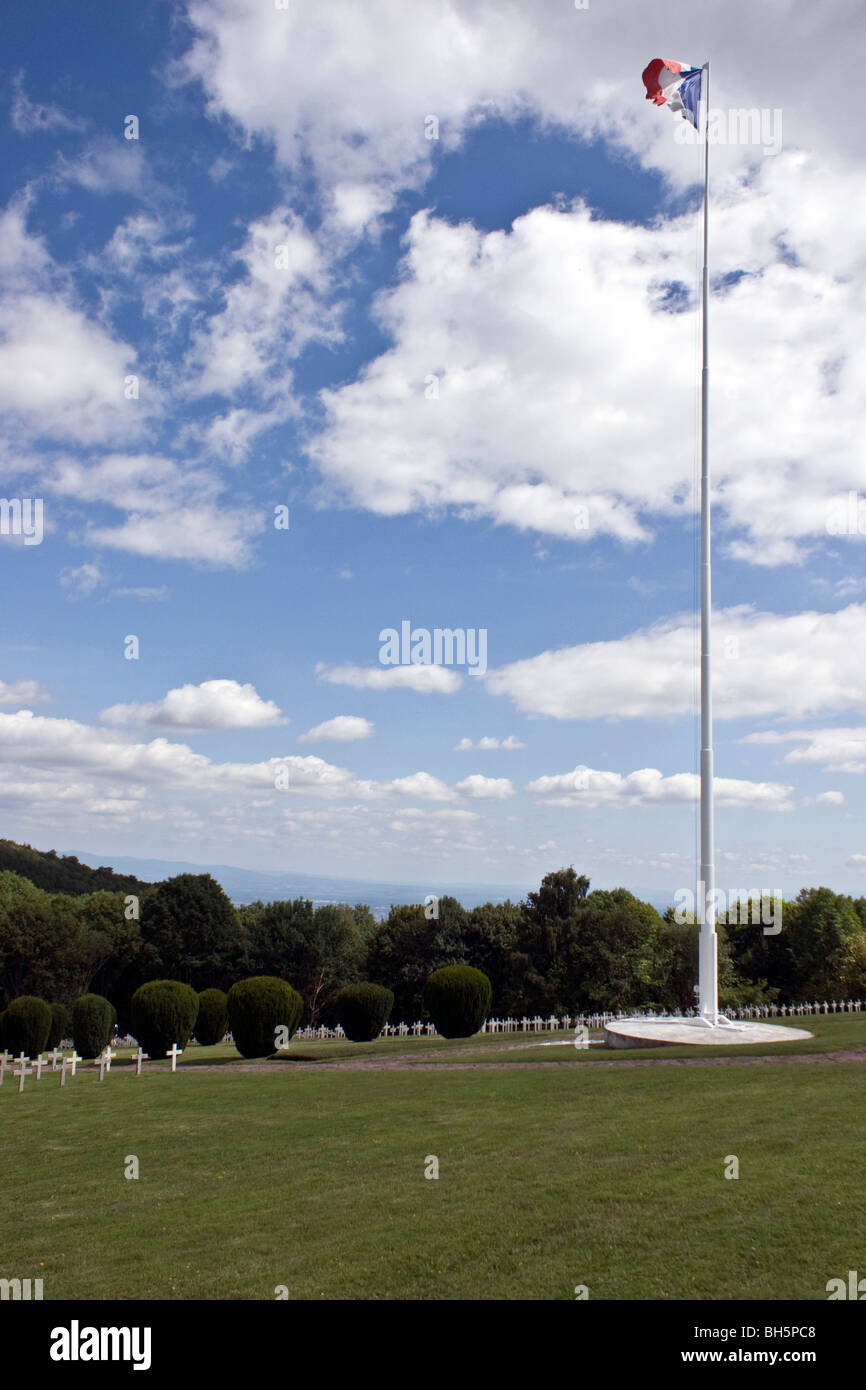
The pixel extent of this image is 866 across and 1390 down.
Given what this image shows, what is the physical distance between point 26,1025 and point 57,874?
222 feet

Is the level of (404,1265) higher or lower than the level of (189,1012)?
higher

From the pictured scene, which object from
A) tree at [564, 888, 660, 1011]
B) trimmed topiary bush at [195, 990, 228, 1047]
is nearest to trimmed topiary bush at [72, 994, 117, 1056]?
trimmed topiary bush at [195, 990, 228, 1047]

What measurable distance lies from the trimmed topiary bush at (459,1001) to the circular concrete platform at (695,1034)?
21.5 feet

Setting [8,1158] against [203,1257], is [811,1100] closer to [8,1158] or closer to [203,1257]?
[203,1257]

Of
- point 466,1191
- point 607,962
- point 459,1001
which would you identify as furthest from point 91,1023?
point 607,962

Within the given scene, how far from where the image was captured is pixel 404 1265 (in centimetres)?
779

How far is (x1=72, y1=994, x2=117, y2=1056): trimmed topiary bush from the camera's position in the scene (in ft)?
105

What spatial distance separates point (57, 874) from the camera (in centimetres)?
9406

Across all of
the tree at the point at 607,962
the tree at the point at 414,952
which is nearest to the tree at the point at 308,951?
the tree at the point at 414,952

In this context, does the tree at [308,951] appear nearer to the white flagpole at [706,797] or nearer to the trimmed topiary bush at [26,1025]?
the trimmed topiary bush at [26,1025]

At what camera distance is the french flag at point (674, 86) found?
79.5 ft

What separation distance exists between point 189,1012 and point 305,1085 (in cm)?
1212

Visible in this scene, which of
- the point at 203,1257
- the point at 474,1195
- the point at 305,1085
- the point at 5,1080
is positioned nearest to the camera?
the point at 203,1257
